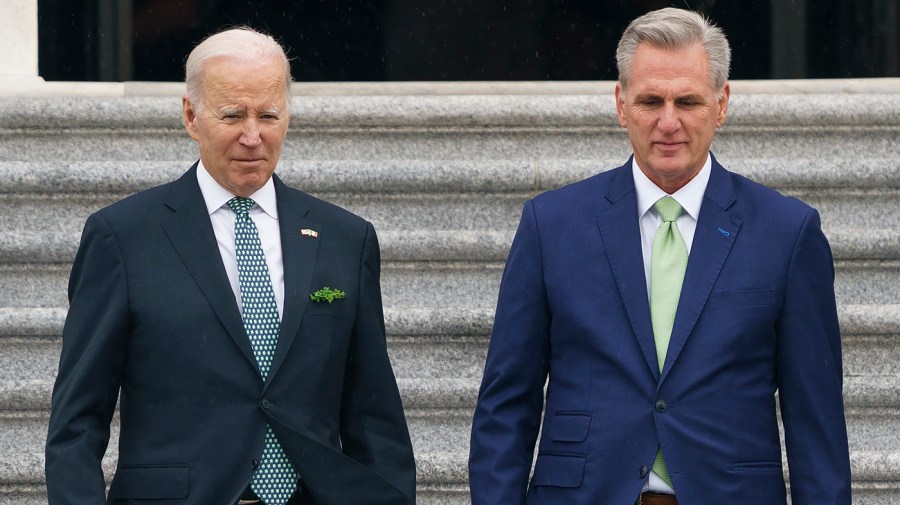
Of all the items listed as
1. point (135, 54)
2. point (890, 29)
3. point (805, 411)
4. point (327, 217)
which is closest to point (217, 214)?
point (327, 217)

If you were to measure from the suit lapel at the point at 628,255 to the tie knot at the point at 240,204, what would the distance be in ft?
2.66

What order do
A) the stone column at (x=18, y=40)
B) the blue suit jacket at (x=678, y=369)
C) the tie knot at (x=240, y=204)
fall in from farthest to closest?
1. the stone column at (x=18, y=40)
2. the tie knot at (x=240, y=204)
3. the blue suit jacket at (x=678, y=369)

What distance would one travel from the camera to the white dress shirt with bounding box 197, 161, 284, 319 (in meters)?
3.27

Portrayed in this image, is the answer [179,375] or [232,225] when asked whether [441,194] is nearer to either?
[232,225]

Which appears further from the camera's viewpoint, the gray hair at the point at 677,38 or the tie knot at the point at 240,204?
the tie knot at the point at 240,204

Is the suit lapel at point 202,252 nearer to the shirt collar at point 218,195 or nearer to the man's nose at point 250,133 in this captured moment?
the shirt collar at point 218,195

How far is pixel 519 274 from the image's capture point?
328 centimetres

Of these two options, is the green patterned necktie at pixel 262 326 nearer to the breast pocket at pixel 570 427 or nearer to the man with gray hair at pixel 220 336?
the man with gray hair at pixel 220 336

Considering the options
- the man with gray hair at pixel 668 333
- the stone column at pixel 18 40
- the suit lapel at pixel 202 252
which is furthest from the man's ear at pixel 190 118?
the stone column at pixel 18 40

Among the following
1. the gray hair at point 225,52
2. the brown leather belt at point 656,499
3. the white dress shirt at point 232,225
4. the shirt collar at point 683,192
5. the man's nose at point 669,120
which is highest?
the gray hair at point 225,52

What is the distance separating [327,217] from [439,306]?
1919 mm

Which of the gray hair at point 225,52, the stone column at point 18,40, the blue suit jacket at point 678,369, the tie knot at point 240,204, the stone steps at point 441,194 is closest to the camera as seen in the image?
the blue suit jacket at point 678,369

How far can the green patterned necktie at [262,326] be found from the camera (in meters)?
3.18

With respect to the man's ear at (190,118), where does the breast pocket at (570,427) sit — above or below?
below
